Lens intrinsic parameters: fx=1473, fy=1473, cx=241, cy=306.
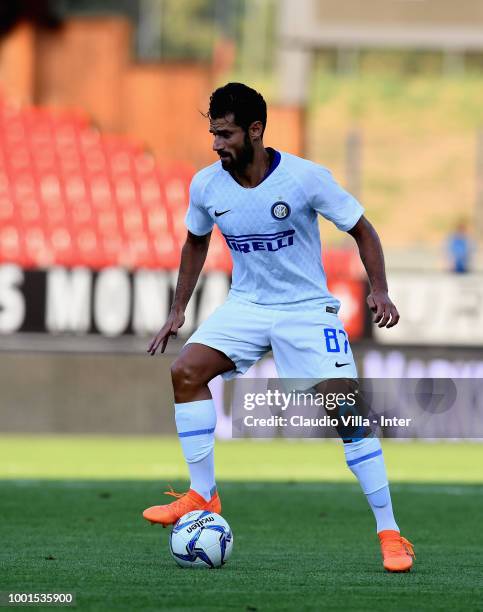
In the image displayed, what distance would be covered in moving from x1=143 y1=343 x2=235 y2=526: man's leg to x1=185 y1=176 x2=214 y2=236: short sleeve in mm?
620

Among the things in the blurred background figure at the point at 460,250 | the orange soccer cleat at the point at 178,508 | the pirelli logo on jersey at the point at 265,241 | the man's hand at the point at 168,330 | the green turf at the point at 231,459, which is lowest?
the green turf at the point at 231,459

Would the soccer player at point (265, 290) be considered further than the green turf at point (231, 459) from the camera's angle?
No

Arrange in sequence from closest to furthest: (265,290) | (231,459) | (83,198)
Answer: (265,290) → (231,459) → (83,198)

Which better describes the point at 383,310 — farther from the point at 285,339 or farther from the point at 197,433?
the point at 197,433

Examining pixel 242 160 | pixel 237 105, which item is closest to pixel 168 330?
pixel 242 160

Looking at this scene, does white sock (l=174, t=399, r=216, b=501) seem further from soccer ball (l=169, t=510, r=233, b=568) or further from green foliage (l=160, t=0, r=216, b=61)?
green foliage (l=160, t=0, r=216, b=61)

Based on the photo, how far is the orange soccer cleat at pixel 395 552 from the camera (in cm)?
605

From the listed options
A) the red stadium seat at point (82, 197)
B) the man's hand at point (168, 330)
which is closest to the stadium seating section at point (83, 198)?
the red stadium seat at point (82, 197)

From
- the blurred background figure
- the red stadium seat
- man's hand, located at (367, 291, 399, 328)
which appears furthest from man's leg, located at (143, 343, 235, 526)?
the blurred background figure

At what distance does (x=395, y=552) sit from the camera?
20.1 ft

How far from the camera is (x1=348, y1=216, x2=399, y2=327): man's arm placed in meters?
6.18

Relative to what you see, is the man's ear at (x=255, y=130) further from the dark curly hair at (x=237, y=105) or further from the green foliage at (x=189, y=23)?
the green foliage at (x=189, y=23)

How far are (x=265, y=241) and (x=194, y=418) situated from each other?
83 cm

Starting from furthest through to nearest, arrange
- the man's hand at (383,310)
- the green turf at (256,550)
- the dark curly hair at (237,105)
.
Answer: the dark curly hair at (237,105)
the man's hand at (383,310)
the green turf at (256,550)
